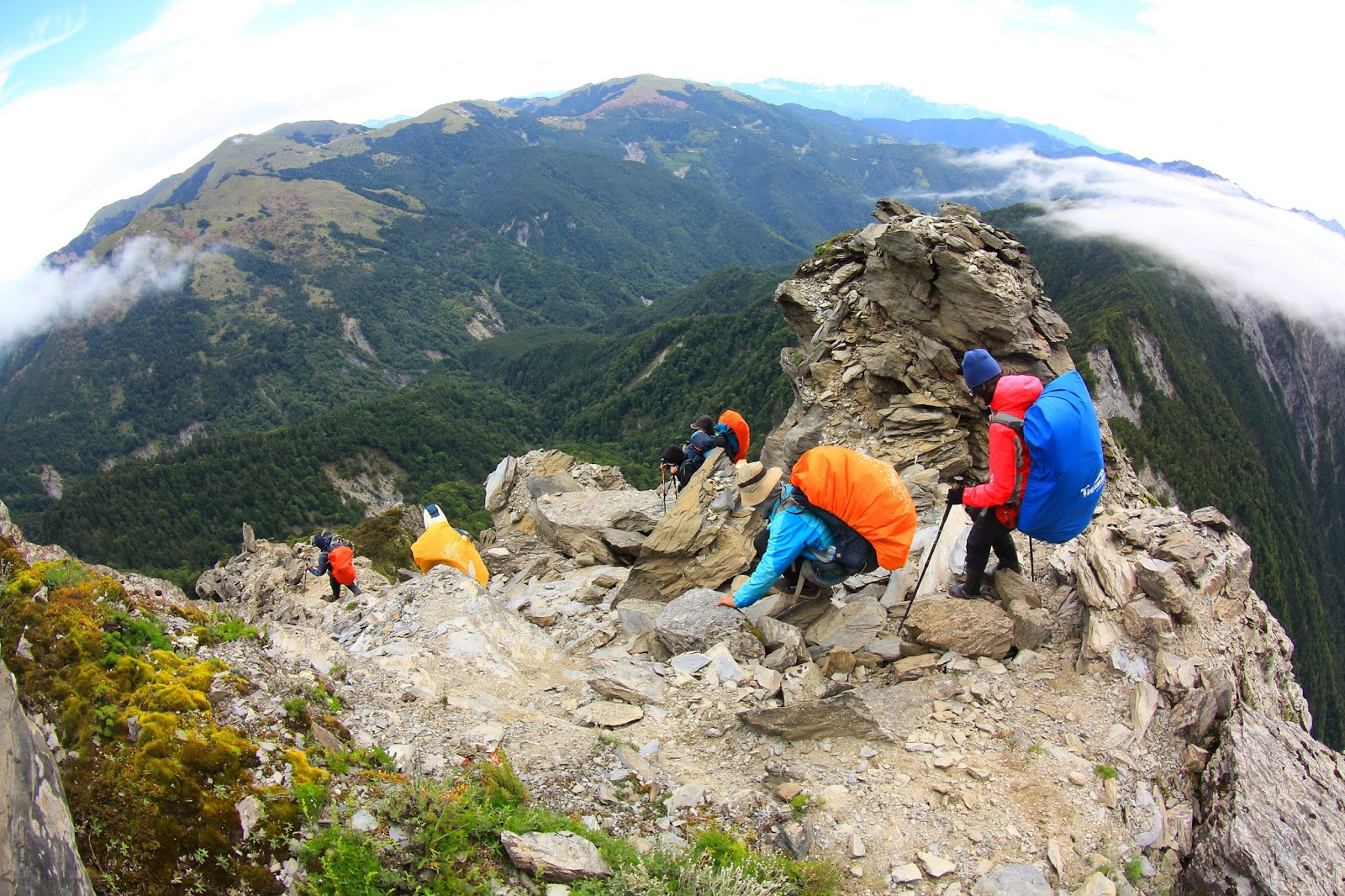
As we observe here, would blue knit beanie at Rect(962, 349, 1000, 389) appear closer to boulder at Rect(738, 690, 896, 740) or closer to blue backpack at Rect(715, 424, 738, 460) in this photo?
boulder at Rect(738, 690, 896, 740)

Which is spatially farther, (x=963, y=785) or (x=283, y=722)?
(x=963, y=785)

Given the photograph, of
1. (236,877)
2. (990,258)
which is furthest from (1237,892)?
(990,258)

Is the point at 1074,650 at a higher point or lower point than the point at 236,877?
lower

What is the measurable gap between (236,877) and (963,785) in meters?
5.76

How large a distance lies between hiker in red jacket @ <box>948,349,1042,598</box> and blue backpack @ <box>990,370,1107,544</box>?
10cm

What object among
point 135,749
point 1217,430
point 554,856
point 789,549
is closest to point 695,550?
point 789,549

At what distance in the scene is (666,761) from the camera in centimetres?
684

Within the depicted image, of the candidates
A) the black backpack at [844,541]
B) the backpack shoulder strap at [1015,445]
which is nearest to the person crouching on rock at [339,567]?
the black backpack at [844,541]

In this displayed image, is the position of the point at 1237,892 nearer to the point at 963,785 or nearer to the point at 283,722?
the point at 963,785

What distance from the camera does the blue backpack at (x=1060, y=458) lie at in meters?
6.93

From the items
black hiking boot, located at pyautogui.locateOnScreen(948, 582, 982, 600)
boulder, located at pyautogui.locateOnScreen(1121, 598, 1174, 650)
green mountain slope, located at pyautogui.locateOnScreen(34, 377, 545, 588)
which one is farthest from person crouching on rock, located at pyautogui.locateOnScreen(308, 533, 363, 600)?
green mountain slope, located at pyautogui.locateOnScreen(34, 377, 545, 588)

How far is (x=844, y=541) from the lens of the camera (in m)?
8.10

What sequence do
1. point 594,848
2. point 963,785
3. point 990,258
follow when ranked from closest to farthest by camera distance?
point 594,848, point 963,785, point 990,258

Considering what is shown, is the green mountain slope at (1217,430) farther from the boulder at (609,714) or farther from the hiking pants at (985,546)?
the boulder at (609,714)
